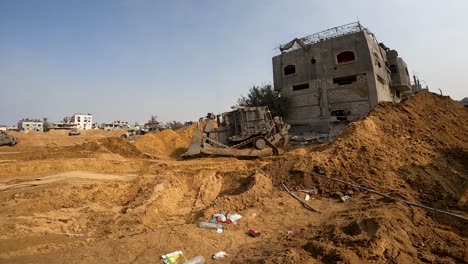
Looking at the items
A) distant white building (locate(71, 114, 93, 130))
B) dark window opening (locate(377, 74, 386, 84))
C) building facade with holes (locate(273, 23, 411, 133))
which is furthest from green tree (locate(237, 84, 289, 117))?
distant white building (locate(71, 114, 93, 130))

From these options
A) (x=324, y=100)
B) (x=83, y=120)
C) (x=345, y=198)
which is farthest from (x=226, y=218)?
(x=83, y=120)

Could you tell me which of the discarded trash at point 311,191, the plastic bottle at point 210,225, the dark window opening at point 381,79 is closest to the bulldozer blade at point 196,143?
the discarded trash at point 311,191

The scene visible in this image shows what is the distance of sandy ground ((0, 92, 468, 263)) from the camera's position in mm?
4141

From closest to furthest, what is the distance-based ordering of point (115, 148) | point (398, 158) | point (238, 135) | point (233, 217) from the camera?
point (233, 217), point (398, 158), point (238, 135), point (115, 148)

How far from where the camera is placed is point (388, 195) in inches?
230

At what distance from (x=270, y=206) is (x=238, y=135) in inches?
320

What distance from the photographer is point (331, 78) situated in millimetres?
23453

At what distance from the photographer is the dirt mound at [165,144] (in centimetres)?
1756

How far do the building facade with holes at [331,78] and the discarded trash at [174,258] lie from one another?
1999cm

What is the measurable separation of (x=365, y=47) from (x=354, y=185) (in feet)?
62.4

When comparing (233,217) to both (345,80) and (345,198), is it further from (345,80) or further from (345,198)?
(345,80)

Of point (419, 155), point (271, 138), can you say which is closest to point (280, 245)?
point (419, 155)

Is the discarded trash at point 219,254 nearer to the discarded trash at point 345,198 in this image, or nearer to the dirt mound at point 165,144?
the discarded trash at point 345,198

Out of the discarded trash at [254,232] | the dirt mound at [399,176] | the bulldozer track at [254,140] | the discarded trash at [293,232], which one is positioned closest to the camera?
the dirt mound at [399,176]
